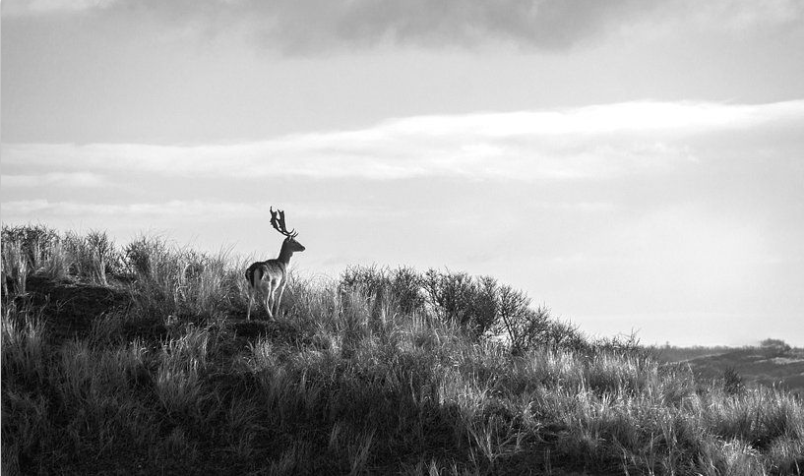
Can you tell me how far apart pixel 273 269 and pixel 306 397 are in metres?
2.65

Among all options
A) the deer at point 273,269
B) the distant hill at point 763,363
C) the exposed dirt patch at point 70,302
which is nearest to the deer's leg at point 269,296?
the deer at point 273,269

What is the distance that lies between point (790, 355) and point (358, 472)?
1870 centimetres

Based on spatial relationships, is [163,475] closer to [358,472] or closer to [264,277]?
[358,472]

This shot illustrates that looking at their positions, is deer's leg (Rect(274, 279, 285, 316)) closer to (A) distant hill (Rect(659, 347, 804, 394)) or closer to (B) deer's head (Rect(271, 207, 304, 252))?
(B) deer's head (Rect(271, 207, 304, 252))

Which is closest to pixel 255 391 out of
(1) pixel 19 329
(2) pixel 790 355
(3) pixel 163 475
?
(3) pixel 163 475

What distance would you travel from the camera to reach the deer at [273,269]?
14.0 m

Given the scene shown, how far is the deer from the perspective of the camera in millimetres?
14000

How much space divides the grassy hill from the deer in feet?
1.85

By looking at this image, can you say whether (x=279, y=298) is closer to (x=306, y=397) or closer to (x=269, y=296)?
(x=269, y=296)

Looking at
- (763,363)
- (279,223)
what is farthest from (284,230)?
(763,363)

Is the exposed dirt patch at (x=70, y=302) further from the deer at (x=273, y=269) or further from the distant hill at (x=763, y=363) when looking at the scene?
the distant hill at (x=763, y=363)

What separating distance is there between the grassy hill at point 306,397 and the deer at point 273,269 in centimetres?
56

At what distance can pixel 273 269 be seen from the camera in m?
14.2

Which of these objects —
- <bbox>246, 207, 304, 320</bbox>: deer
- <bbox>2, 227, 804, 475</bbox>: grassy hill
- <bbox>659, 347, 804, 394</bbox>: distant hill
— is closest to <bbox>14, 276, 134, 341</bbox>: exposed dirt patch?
<bbox>2, 227, 804, 475</bbox>: grassy hill
